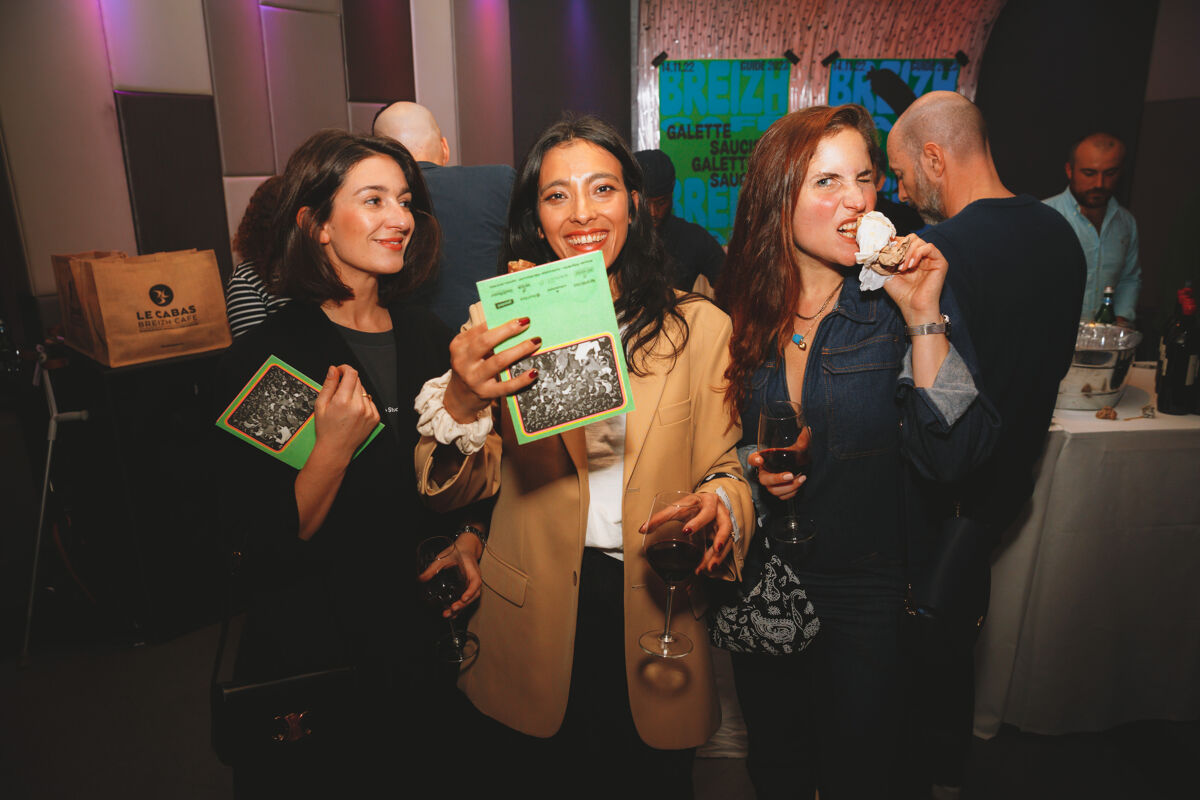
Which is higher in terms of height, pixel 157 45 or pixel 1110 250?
pixel 157 45

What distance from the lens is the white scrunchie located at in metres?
1.29

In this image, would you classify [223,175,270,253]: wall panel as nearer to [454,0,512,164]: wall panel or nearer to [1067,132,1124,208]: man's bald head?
[454,0,512,164]: wall panel

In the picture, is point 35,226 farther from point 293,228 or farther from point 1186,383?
point 1186,383

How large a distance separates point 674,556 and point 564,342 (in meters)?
0.43

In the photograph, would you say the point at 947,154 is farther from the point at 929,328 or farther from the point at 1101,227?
the point at 1101,227

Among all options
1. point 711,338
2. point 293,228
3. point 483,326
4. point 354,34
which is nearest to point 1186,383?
point 711,338

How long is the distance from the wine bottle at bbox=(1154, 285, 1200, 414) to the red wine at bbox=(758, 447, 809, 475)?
1.82 meters

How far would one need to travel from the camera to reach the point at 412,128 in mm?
3088

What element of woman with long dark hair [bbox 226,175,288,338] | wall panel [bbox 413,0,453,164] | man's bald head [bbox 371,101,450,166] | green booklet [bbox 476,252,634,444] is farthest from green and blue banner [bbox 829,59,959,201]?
green booklet [bbox 476,252,634,444]

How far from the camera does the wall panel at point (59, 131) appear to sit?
9.62 feet

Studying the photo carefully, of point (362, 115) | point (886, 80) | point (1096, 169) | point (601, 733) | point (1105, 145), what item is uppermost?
point (886, 80)

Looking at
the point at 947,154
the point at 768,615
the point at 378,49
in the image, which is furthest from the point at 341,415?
the point at 378,49

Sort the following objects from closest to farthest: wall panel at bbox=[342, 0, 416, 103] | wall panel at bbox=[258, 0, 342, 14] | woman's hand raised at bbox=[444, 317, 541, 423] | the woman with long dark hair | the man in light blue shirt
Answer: woman's hand raised at bbox=[444, 317, 541, 423] → the woman with long dark hair → wall panel at bbox=[258, 0, 342, 14] → the man in light blue shirt → wall panel at bbox=[342, 0, 416, 103]

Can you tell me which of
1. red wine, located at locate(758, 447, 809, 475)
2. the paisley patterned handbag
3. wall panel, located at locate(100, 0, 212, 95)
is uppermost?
wall panel, located at locate(100, 0, 212, 95)
